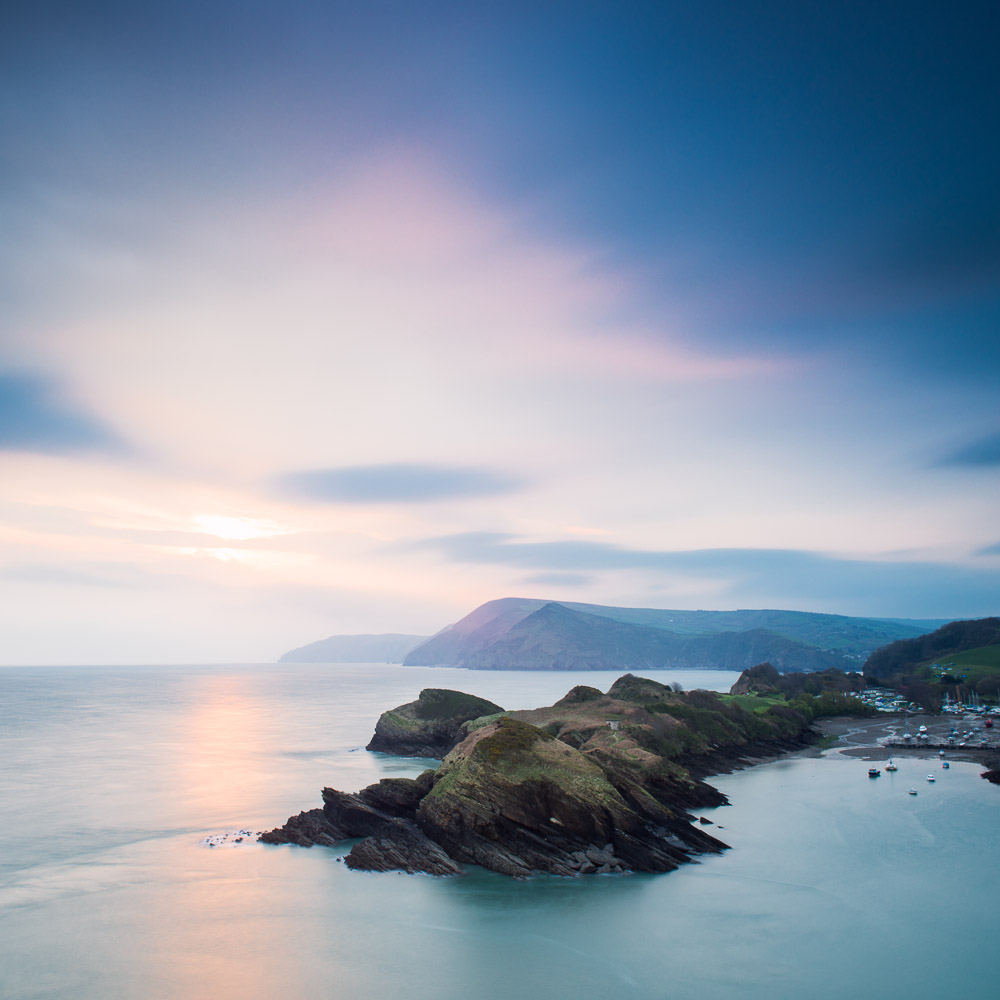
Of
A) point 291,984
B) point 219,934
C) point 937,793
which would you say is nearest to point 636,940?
point 291,984

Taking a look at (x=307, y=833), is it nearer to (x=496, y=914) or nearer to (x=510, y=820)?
(x=510, y=820)

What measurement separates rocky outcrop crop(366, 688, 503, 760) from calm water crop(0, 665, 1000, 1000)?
1108 inches

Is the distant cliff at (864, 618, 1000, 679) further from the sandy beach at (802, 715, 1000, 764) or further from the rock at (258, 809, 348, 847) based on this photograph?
the rock at (258, 809, 348, 847)

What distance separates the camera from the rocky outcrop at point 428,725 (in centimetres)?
8350

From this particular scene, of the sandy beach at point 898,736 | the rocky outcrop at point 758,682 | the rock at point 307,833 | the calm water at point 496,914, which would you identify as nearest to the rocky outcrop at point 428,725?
the calm water at point 496,914

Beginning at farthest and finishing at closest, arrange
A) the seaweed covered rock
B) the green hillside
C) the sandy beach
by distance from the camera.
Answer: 1. the green hillside
2. the sandy beach
3. the seaweed covered rock

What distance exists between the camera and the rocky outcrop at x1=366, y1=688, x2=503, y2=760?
274 ft

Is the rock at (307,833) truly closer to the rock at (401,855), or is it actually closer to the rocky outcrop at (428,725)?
the rock at (401,855)

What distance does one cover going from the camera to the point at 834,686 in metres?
155

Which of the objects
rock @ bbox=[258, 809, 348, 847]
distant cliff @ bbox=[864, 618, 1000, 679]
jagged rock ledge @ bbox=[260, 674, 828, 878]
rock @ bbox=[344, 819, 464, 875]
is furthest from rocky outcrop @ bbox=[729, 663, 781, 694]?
rock @ bbox=[344, 819, 464, 875]

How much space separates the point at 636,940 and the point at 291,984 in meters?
13.6

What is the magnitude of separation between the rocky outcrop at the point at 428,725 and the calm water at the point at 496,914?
28.1 m

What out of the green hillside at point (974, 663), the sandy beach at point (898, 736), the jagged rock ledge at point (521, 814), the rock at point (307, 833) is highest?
the jagged rock ledge at point (521, 814)

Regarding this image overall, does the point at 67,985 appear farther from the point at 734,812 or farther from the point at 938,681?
the point at 938,681
